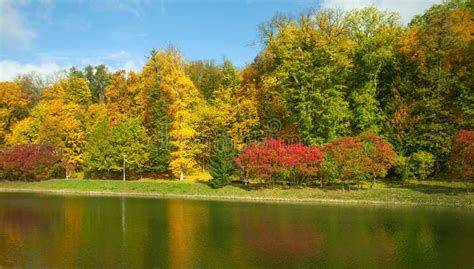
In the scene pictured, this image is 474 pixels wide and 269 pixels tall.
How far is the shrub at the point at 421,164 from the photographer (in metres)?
41.6

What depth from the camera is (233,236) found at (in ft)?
74.6

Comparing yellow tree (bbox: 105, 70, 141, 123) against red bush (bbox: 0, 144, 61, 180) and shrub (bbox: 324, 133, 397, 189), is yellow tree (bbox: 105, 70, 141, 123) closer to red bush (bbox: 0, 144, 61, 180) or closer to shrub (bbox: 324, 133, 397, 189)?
red bush (bbox: 0, 144, 61, 180)

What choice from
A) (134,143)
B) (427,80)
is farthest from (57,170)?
(427,80)

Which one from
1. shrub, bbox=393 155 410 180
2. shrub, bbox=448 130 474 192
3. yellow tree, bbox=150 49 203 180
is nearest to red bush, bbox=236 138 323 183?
shrub, bbox=393 155 410 180

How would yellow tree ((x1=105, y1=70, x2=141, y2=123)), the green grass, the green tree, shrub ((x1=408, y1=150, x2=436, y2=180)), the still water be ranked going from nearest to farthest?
the still water → the green grass → shrub ((x1=408, y1=150, x2=436, y2=180)) → the green tree → yellow tree ((x1=105, y1=70, x2=141, y2=123))

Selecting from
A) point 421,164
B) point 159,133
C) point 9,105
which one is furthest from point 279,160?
point 9,105

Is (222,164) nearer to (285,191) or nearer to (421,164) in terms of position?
(285,191)

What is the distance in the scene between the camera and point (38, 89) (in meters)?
81.4

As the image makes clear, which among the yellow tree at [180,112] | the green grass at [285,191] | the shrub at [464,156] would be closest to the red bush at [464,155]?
the shrub at [464,156]

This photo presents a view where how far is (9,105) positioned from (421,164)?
5937cm

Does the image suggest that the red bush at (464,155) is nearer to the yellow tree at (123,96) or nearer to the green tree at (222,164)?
the green tree at (222,164)

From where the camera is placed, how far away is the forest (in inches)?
1642

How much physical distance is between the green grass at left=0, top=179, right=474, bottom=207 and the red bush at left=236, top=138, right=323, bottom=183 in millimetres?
1611

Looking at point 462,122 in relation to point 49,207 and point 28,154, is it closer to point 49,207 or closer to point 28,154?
point 49,207
